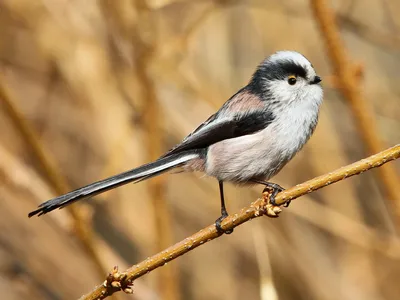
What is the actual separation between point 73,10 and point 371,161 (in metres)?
2.03

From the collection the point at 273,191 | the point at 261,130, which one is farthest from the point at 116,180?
the point at 261,130

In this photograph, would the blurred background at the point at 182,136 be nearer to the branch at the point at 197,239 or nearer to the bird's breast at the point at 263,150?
the bird's breast at the point at 263,150

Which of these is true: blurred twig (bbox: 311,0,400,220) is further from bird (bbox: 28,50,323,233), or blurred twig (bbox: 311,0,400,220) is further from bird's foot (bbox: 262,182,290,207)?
bird's foot (bbox: 262,182,290,207)

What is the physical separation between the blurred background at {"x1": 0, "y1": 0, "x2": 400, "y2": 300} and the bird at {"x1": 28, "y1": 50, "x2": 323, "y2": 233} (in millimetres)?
473

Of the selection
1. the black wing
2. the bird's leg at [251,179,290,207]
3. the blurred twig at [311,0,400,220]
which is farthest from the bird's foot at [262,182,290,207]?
the blurred twig at [311,0,400,220]

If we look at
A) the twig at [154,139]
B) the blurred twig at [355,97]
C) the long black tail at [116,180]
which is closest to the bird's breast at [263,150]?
the long black tail at [116,180]

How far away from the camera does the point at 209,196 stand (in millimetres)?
3551

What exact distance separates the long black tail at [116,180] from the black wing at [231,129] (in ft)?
0.18

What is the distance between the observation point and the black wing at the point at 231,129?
242 cm

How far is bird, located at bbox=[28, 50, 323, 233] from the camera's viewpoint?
2.34 m

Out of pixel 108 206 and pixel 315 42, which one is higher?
pixel 315 42

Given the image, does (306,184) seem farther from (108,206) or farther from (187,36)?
(108,206)

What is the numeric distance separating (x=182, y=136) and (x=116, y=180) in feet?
4.34

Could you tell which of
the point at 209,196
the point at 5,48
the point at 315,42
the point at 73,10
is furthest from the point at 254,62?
the point at 5,48
